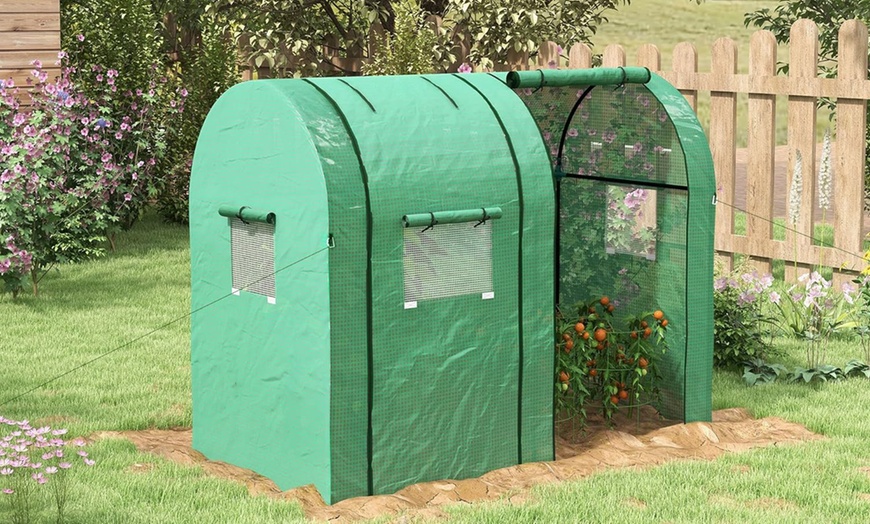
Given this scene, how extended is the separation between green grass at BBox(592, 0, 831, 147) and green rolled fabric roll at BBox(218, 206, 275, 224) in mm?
37017

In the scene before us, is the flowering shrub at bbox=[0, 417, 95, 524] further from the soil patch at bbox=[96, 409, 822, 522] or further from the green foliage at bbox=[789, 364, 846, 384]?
the green foliage at bbox=[789, 364, 846, 384]

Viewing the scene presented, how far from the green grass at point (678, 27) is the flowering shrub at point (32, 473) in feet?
123

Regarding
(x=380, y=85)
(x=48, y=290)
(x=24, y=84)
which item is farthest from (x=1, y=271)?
(x=380, y=85)

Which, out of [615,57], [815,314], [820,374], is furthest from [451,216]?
[615,57]

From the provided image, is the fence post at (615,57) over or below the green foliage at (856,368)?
over

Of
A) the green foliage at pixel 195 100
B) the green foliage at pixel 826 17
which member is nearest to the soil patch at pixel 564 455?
the green foliage at pixel 826 17

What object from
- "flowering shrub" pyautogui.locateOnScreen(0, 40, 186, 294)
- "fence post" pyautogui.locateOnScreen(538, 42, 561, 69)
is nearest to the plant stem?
"flowering shrub" pyautogui.locateOnScreen(0, 40, 186, 294)

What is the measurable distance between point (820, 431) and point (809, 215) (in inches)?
134

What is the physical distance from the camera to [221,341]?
5895 mm

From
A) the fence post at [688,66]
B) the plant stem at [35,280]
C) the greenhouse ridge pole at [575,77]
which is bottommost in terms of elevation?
the plant stem at [35,280]

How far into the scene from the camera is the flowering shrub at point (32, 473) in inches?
187

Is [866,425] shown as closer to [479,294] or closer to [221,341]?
[479,294]

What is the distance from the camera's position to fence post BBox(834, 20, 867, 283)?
8.91 m

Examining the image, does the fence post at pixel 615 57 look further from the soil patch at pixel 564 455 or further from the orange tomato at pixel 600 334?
the orange tomato at pixel 600 334
